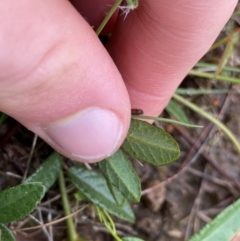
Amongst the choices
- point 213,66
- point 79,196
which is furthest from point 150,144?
point 213,66

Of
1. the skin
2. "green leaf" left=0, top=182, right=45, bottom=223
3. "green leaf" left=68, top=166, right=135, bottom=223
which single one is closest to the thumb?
the skin

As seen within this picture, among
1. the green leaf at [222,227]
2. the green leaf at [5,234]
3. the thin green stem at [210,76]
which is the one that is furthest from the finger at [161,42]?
the green leaf at [5,234]

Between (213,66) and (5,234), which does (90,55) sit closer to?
(5,234)

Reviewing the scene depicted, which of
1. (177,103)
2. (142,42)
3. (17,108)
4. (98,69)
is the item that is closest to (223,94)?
(177,103)

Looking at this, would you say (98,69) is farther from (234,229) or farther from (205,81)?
(205,81)

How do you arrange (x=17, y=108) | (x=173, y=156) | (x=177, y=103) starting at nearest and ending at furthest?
(x=17, y=108), (x=173, y=156), (x=177, y=103)

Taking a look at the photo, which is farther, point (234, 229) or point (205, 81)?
point (205, 81)
